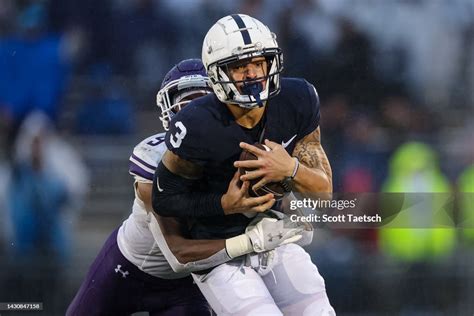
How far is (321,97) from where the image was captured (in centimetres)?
394

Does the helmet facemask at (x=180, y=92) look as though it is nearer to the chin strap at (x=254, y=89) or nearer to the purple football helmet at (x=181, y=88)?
the purple football helmet at (x=181, y=88)

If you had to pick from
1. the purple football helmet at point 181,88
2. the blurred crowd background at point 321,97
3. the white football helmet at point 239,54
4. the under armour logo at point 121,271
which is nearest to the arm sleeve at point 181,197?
the white football helmet at point 239,54

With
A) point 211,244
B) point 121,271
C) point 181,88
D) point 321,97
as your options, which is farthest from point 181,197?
point 321,97

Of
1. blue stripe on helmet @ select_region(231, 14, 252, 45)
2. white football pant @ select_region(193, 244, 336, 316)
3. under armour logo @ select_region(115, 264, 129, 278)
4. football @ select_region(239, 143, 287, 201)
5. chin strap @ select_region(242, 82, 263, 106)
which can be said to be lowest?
under armour logo @ select_region(115, 264, 129, 278)

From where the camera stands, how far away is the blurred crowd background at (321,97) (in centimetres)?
394

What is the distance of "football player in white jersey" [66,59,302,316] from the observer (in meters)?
2.97

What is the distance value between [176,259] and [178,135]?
39 cm

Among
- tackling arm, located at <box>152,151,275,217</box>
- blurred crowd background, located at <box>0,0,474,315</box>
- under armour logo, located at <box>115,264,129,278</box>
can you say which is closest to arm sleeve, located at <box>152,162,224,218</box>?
tackling arm, located at <box>152,151,275,217</box>

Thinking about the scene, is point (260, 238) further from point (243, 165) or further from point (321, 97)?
point (321, 97)

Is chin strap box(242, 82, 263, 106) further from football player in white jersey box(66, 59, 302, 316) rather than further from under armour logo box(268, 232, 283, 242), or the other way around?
football player in white jersey box(66, 59, 302, 316)

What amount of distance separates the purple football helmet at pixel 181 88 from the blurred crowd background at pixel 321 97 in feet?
2.47

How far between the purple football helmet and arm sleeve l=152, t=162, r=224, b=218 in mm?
390

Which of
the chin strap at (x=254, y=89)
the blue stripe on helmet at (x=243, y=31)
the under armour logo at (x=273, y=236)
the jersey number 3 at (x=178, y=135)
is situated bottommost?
the under armour logo at (x=273, y=236)

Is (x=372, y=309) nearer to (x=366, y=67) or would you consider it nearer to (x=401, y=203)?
(x=401, y=203)
